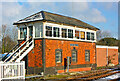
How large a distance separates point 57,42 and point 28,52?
349cm

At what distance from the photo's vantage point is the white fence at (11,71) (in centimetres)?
1123

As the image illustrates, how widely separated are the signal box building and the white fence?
6571mm

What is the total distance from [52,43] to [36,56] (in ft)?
7.34

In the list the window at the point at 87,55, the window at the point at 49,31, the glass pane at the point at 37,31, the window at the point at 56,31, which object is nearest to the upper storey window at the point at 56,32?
the window at the point at 56,31

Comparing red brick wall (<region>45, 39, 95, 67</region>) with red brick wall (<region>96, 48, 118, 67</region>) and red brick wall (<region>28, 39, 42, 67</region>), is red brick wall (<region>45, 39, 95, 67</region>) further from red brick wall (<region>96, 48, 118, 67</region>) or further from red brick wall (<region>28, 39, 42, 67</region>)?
red brick wall (<region>96, 48, 118, 67</region>)

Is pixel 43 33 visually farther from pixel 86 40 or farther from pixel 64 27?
pixel 86 40

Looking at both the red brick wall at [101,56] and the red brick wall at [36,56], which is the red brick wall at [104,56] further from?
the red brick wall at [36,56]

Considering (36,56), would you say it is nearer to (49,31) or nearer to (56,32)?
(49,31)

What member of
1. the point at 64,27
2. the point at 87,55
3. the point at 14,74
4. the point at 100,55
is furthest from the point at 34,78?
the point at 100,55

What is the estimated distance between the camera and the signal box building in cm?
1886

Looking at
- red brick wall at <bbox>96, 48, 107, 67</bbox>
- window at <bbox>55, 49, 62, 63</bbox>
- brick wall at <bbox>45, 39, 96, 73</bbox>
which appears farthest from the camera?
red brick wall at <bbox>96, 48, 107, 67</bbox>

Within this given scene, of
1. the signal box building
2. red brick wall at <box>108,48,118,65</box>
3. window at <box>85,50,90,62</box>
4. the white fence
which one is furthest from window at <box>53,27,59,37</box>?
red brick wall at <box>108,48,118,65</box>

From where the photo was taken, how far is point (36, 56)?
756 inches

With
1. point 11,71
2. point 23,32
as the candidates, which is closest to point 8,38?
point 23,32
